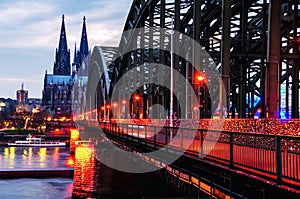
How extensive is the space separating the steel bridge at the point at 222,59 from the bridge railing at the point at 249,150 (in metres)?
0.05

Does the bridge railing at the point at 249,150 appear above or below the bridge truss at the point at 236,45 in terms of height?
below

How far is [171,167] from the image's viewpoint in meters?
19.9

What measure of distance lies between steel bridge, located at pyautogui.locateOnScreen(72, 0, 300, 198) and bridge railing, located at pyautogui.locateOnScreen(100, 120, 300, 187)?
48 millimetres

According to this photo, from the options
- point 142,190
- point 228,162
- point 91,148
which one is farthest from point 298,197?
point 91,148

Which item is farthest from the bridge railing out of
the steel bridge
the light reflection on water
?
the light reflection on water

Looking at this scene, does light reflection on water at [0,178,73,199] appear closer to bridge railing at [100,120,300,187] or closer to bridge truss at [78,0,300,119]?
bridge truss at [78,0,300,119]

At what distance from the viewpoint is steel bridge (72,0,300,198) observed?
2459 cm

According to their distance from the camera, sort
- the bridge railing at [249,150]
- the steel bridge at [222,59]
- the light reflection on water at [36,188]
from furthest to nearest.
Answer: the light reflection on water at [36,188] → the steel bridge at [222,59] → the bridge railing at [249,150]

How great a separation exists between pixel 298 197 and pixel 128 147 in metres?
22.8

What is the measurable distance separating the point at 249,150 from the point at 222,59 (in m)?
18.4

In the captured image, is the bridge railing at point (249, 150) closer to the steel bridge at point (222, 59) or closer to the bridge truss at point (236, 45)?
the steel bridge at point (222, 59)

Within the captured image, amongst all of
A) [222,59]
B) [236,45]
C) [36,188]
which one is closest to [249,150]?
[222,59]

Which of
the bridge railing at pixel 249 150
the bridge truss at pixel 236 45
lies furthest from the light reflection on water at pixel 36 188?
the bridge railing at pixel 249 150

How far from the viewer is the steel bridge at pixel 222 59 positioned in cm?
2459
